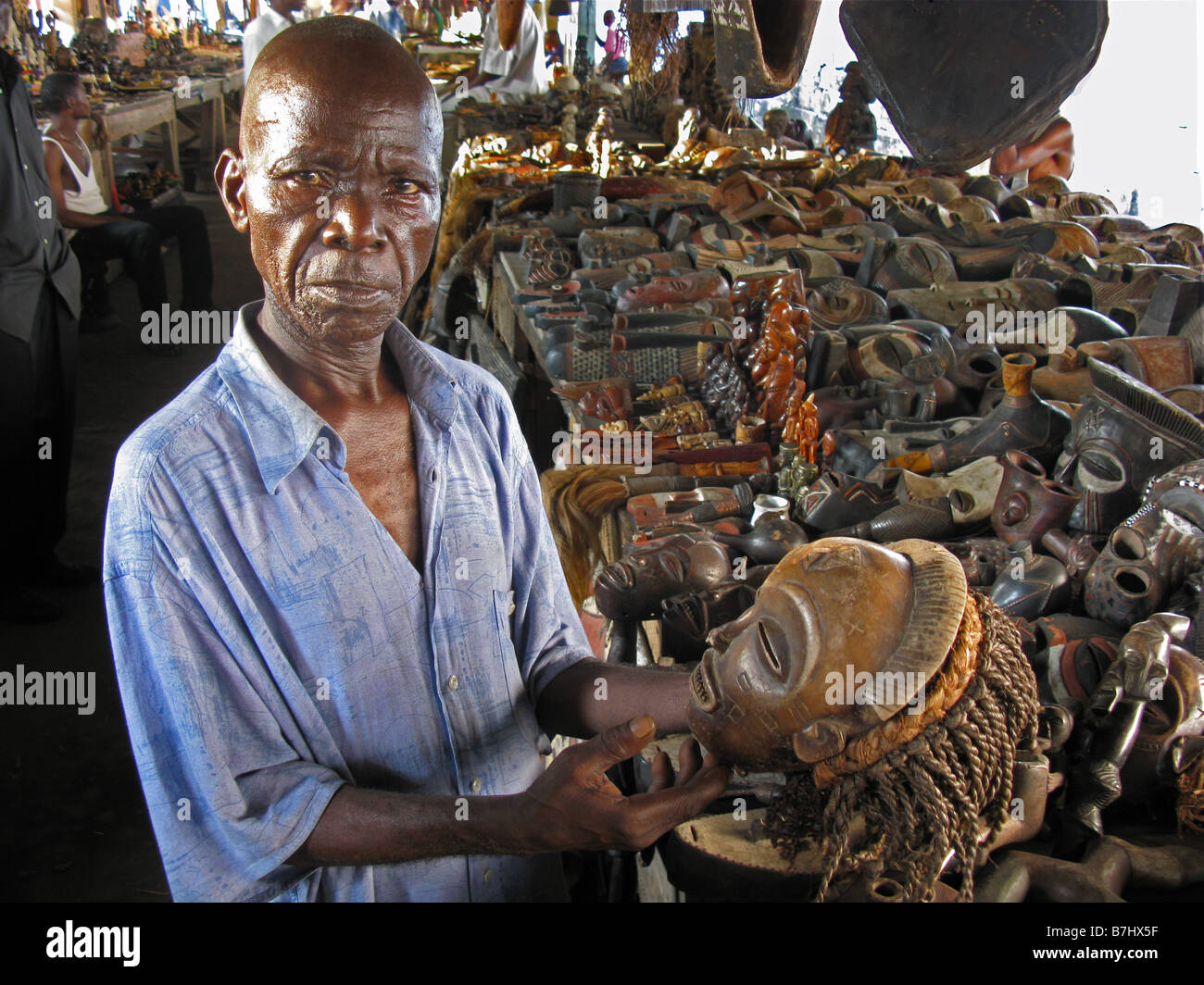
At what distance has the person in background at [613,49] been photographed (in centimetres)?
1519

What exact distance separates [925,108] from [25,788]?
350 centimetres

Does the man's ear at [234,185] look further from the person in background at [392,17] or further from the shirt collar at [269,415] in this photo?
the person in background at [392,17]

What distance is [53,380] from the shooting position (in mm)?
4383

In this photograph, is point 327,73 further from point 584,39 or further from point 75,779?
point 584,39

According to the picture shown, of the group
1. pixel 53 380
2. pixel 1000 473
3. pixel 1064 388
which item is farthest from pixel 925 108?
pixel 53 380

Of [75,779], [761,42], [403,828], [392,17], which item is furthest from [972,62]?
[392,17]

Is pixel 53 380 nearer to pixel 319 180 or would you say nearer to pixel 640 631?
pixel 640 631

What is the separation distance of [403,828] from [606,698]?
38 cm

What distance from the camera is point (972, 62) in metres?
1.08

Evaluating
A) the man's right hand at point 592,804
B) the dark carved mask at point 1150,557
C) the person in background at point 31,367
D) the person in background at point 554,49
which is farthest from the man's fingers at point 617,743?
the person in background at point 554,49

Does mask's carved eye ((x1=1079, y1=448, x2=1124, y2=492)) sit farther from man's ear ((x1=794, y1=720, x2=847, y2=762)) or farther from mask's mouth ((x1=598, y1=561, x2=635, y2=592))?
man's ear ((x1=794, y1=720, x2=847, y2=762))

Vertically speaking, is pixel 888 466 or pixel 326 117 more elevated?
pixel 326 117

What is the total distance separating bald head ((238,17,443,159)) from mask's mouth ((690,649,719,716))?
2.80 feet

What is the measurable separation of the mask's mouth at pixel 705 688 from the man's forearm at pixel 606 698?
1.8 inches
